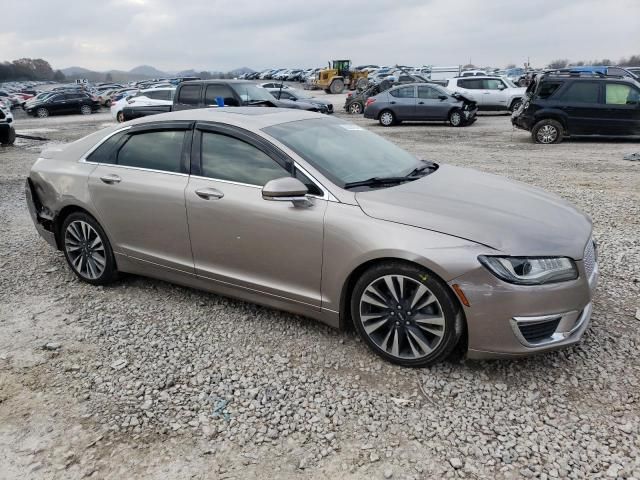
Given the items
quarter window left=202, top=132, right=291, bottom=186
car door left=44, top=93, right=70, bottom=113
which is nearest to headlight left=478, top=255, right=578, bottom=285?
quarter window left=202, top=132, right=291, bottom=186

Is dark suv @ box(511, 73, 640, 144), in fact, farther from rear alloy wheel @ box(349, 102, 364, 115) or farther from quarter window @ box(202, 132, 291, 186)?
rear alloy wheel @ box(349, 102, 364, 115)

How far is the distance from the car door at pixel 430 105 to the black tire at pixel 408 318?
16.1 metres

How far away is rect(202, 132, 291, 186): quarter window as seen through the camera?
3.51m

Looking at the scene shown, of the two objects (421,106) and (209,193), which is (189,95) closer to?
(421,106)

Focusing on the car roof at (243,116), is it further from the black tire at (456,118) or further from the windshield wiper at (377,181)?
the black tire at (456,118)

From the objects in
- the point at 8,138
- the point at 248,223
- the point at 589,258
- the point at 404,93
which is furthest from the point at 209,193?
the point at 404,93

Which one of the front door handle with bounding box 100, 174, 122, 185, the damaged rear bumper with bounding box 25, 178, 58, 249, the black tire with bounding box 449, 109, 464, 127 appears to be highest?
the front door handle with bounding box 100, 174, 122, 185

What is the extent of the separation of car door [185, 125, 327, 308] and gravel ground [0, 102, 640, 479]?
44cm

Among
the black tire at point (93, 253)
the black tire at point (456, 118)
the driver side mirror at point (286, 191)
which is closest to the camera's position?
the driver side mirror at point (286, 191)

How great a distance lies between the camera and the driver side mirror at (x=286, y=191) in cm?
316

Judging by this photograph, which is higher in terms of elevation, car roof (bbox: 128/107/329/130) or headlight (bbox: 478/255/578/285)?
car roof (bbox: 128/107/329/130)

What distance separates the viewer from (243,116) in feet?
12.8

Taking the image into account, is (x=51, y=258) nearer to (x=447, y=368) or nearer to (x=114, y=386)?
(x=114, y=386)

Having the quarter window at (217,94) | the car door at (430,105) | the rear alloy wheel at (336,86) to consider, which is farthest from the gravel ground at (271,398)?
the rear alloy wheel at (336,86)
